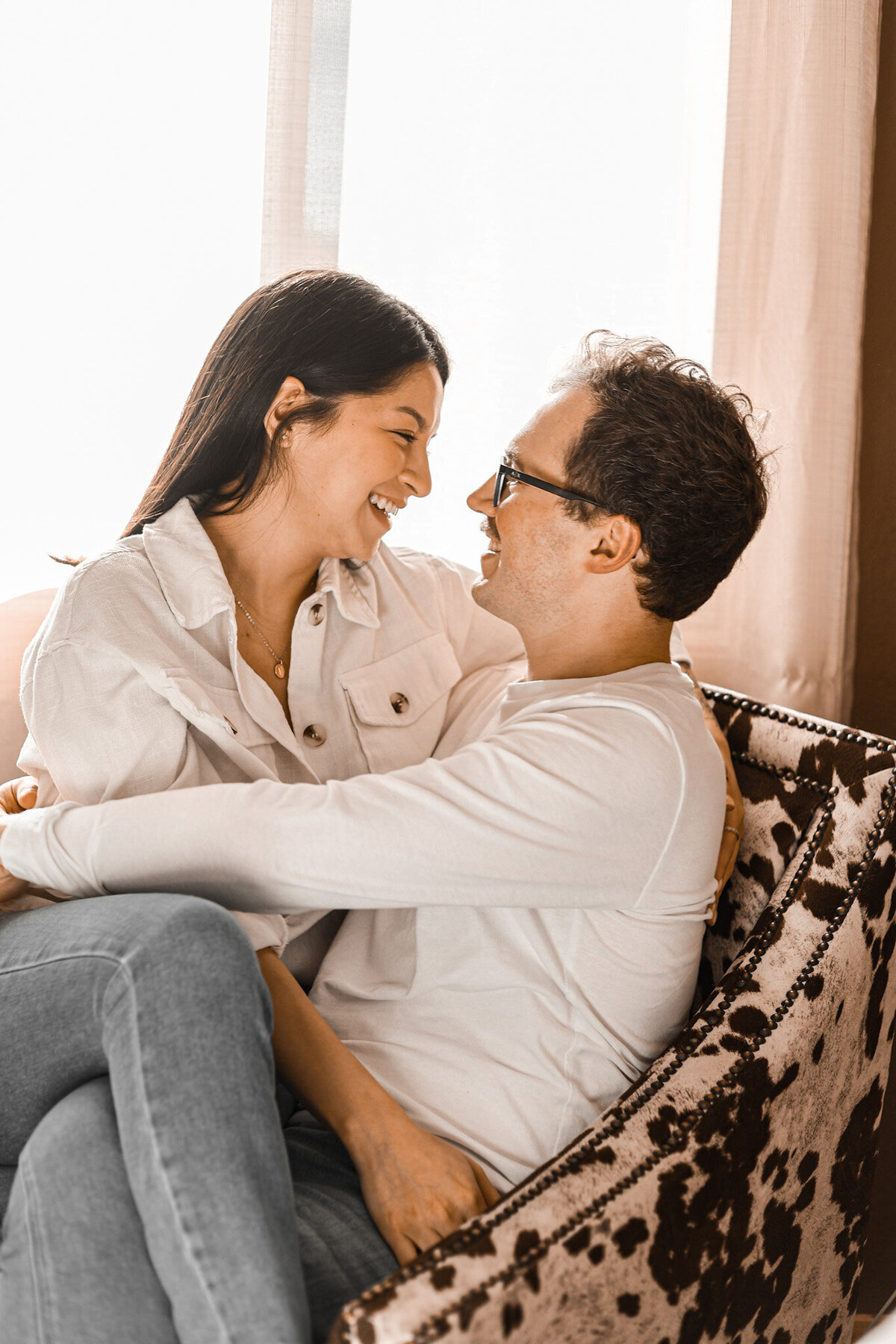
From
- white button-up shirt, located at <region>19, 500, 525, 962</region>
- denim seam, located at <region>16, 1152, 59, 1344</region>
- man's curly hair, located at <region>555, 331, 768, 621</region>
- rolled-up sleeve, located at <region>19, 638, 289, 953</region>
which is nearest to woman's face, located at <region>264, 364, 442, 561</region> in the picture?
white button-up shirt, located at <region>19, 500, 525, 962</region>

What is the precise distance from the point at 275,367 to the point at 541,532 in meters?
A: 0.44

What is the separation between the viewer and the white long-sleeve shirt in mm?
1098

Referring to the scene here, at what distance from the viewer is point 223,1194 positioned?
882 millimetres

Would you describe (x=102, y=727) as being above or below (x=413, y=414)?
below

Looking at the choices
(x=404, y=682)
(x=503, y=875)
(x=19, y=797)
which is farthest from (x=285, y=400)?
(x=503, y=875)

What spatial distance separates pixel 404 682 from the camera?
1598 millimetres

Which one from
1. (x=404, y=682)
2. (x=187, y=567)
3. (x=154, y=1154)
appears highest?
(x=187, y=567)

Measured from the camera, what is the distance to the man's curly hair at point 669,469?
1.30 meters

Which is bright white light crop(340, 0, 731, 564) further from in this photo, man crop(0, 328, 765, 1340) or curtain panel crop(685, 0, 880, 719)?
man crop(0, 328, 765, 1340)

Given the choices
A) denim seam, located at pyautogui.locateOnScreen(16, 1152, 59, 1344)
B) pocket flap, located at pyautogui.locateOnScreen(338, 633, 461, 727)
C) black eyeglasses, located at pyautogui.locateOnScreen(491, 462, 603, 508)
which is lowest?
denim seam, located at pyautogui.locateOnScreen(16, 1152, 59, 1344)

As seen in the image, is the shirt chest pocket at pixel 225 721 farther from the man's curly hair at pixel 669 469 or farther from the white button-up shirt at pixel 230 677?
the man's curly hair at pixel 669 469

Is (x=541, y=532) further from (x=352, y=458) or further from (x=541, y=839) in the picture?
(x=541, y=839)

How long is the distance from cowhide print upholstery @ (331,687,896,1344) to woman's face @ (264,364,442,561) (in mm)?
576

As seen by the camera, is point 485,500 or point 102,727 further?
point 485,500
